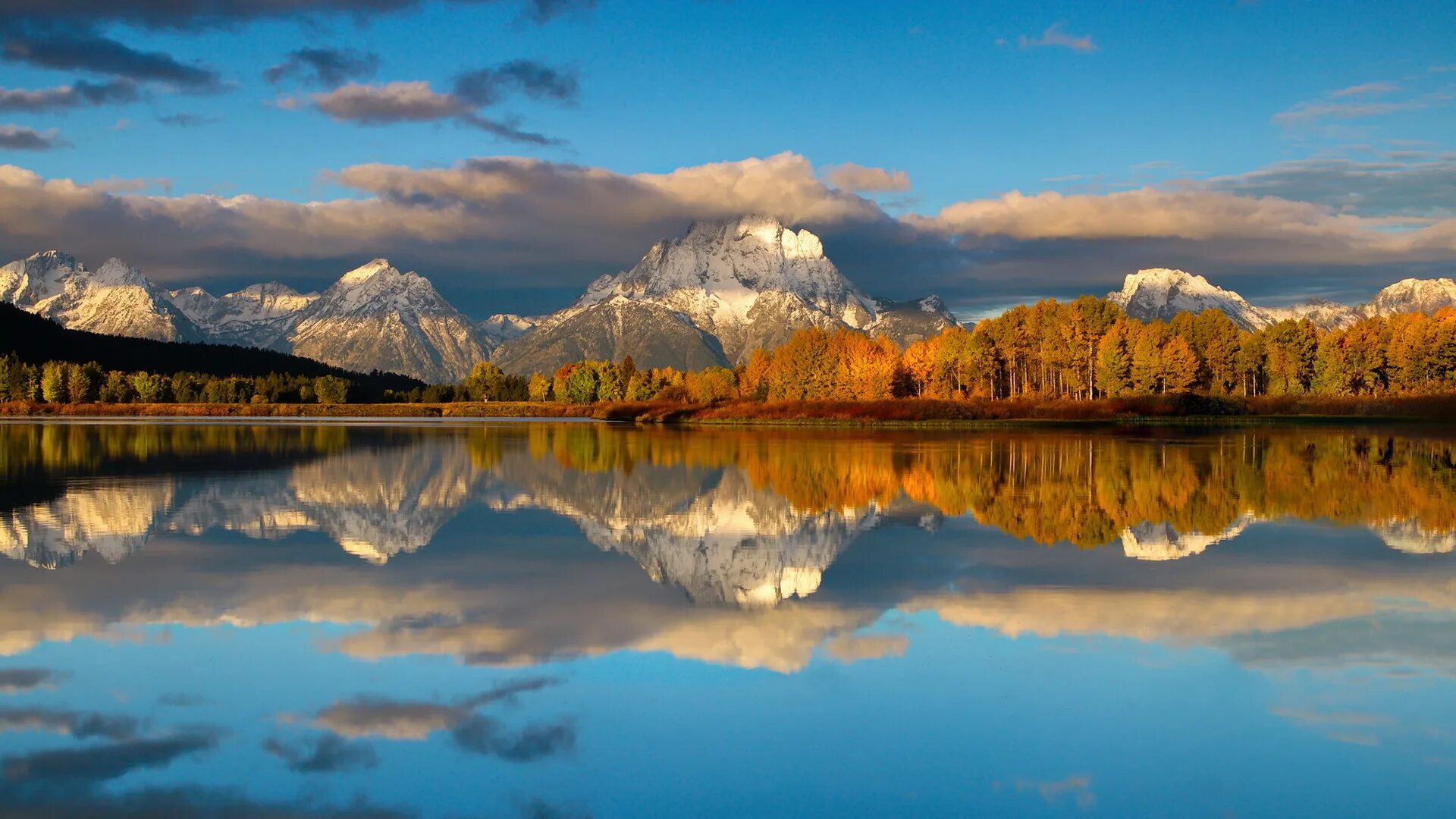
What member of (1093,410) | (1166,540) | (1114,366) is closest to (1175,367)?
(1114,366)

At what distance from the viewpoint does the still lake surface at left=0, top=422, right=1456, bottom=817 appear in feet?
38.5

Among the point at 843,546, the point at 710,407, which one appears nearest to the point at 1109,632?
the point at 843,546

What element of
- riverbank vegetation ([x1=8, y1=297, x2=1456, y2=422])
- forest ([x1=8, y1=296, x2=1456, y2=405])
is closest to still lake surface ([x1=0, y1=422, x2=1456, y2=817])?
riverbank vegetation ([x1=8, y1=297, x2=1456, y2=422])

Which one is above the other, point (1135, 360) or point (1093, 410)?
point (1135, 360)

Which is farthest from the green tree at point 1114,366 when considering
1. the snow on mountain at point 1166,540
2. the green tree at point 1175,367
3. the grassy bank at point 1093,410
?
the snow on mountain at point 1166,540

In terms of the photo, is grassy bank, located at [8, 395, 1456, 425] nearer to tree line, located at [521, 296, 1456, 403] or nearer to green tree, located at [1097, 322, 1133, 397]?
green tree, located at [1097, 322, 1133, 397]

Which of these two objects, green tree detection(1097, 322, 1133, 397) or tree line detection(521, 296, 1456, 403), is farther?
tree line detection(521, 296, 1456, 403)

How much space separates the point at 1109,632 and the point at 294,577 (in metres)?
16.0

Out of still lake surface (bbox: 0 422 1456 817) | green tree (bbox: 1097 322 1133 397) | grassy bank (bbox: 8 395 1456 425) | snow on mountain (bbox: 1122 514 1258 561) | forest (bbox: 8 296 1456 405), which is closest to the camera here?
still lake surface (bbox: 0 422 1456 817)

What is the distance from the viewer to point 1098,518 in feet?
109

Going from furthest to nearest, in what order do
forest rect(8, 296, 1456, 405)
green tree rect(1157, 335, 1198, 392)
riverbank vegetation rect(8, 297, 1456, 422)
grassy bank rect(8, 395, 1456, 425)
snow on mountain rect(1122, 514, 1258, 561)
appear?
forest rect(8, 296, 1456, 405)
green tree rect(1157, 335, 1198, 392)
riverbank vegetation rect(8, 297, 1456, 422)
grassy bank rect(8, 395, 1456, 425)
snow on mountain rect(1122, 514, 1258, 561)

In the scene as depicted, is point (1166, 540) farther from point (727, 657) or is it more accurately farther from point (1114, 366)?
point (1114, 366)

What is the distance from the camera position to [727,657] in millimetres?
16906

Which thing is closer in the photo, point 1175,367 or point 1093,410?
point 1093,410
